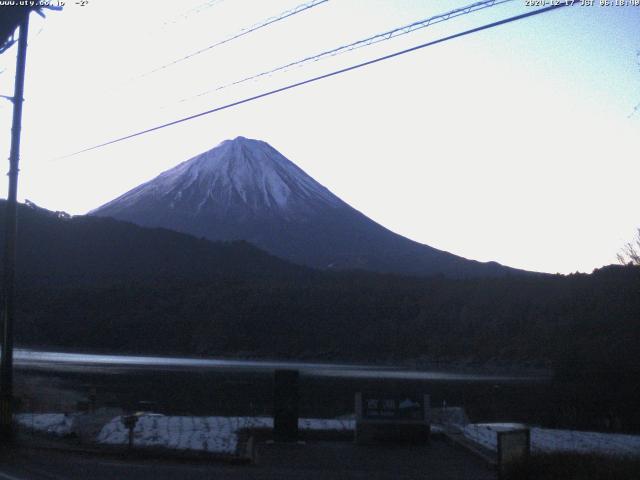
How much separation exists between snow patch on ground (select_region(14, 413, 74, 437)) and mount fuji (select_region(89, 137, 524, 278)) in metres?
137

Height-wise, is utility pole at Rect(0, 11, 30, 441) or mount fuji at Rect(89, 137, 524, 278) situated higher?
mount fuji at Rect(89, 137, 524, 278)

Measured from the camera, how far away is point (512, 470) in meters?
14.5

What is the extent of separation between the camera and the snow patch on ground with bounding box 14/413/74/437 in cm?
2161

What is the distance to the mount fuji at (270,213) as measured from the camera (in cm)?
16762

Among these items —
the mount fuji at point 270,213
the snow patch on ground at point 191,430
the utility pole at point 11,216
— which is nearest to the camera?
the snow patch on ground at point 191,430

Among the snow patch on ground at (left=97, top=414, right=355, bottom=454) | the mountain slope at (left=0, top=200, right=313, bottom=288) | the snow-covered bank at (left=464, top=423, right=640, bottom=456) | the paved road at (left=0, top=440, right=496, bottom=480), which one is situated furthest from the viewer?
the mountain slope at (left=0, top=200, right=313, bottom=288)

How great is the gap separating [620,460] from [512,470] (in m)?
1.53

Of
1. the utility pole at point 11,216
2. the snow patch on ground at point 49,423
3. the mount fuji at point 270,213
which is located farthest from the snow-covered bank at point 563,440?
the mount fuji at point 270,213

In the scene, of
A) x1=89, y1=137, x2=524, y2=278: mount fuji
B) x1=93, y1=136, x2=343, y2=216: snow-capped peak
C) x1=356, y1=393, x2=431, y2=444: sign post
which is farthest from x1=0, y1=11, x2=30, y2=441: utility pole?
x1=93, y1=136, x2=343, y2=216: snow-capped peak

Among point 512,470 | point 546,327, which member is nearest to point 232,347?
point 546,327

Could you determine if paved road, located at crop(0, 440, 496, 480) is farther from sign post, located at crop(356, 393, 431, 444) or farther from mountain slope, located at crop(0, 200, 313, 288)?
mountain slope, located at crop(0, 200, 313, 288)

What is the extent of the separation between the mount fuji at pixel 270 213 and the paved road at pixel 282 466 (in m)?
142

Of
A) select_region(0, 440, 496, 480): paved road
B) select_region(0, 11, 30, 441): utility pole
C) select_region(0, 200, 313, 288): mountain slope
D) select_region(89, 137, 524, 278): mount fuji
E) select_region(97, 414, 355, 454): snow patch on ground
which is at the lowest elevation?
select_region(0, 440, 496, 480): paved road

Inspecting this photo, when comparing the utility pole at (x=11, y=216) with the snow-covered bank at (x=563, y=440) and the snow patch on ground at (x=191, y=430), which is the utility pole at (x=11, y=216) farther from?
the snow-covered bank at (x=563, y=440)
